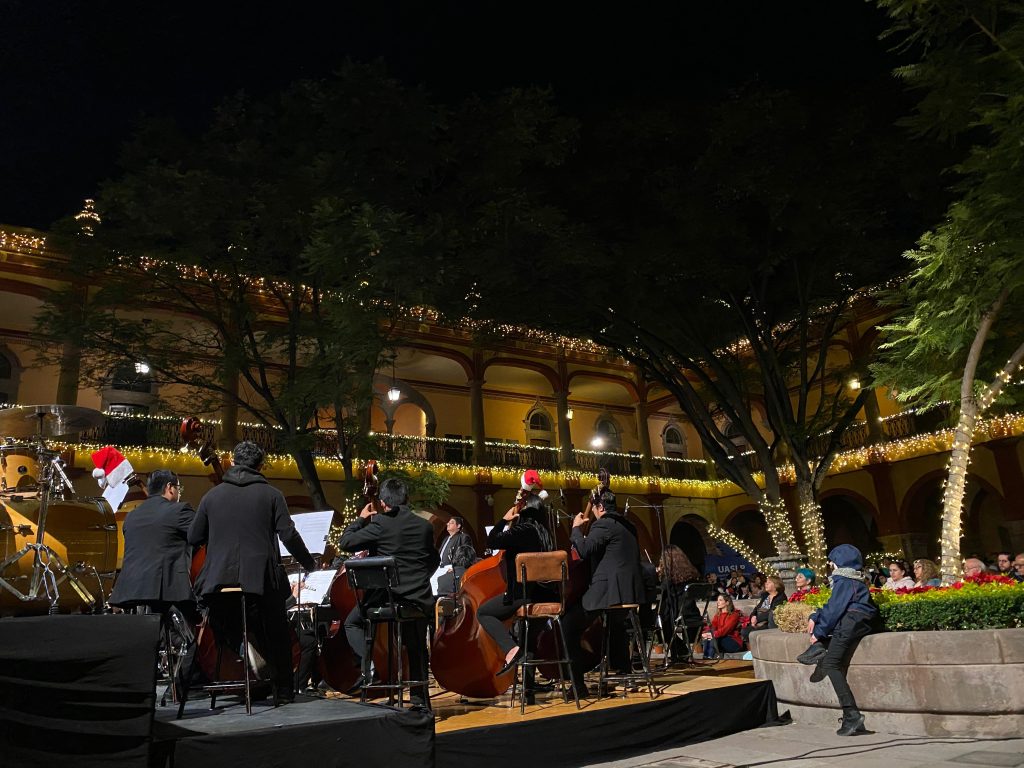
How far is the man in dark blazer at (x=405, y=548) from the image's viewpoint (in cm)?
504

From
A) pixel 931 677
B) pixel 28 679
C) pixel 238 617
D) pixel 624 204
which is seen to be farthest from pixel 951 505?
pixel 28 679

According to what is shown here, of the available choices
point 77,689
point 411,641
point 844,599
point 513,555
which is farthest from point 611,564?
point 77,689

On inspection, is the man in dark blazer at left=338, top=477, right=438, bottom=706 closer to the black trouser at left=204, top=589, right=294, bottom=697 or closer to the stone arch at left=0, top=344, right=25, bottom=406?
the black trouser at left=204, top=589, right=294, bottom=697

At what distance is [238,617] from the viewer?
4512 mm

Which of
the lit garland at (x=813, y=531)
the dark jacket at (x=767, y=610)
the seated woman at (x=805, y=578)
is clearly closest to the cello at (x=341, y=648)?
the dark jacket at (x=767, y=610)

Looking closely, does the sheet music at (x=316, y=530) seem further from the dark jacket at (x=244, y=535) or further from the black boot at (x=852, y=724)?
the black boot at (x=852, y=724)

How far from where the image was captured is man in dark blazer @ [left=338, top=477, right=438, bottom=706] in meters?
5.04

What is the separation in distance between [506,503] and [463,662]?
16.9 metres

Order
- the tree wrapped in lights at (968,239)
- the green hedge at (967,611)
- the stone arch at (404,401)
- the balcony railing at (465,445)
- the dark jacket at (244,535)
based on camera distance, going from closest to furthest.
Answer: the dark jacket at (244,535), the green hedge at (967,611), the tree wrapped in lights at (968,239), the balcony railing at (465,445), the stone arch at (404,401)

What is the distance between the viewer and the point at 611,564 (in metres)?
5.82

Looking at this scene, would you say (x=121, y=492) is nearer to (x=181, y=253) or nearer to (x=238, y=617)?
(x=238, y=617)

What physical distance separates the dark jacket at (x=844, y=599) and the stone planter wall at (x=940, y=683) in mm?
234

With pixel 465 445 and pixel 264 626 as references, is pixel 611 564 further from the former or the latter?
pixel 465 445

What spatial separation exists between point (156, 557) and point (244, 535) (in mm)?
644
